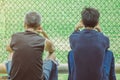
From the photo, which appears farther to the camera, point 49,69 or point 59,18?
point 59,18

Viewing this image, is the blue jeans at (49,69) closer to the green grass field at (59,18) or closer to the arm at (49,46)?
the arm at (49,46)

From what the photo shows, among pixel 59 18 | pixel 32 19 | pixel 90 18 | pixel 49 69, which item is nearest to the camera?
pixel 90 18

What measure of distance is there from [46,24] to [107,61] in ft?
10.0

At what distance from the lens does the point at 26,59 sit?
169 inches

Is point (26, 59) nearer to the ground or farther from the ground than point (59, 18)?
nearer to the ground

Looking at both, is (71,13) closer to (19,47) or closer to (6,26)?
(6,26)

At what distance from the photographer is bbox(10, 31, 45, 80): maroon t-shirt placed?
428 centimetres

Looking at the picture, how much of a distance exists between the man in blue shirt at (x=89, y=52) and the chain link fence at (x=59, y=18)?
2028mm

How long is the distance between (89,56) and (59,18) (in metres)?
3.14

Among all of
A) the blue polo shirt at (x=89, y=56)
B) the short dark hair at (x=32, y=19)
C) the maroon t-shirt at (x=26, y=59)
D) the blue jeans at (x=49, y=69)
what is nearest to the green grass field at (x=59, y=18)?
the blue jeans at (x=49, y=69)

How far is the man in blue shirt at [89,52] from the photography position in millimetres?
4191

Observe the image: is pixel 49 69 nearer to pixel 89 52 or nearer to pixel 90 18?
pixel 89 52

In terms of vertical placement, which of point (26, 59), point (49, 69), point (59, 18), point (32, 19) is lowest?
point (49, 69)

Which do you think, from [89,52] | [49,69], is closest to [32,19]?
[49,69]
